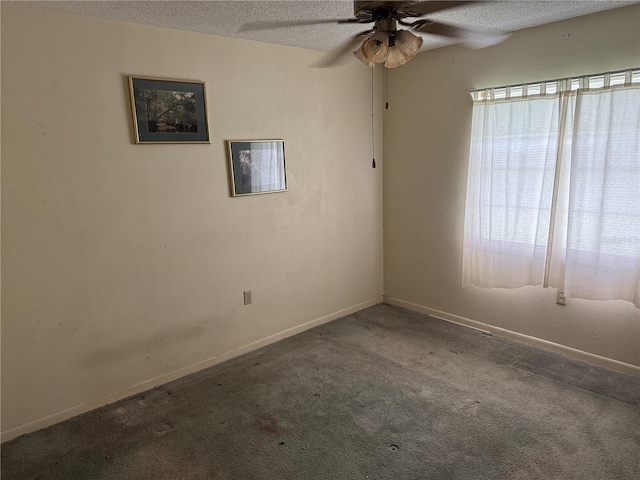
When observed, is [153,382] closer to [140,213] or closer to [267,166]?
[140,213]

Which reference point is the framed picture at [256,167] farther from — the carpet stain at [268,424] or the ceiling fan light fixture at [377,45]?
the carpet stain at [268,424]

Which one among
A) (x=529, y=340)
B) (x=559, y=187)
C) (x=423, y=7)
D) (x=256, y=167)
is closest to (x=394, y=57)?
(x=423, y=7)

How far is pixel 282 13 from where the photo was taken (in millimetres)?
2332

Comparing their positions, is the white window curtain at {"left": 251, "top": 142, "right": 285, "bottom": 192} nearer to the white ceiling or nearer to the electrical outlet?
the white ceiling

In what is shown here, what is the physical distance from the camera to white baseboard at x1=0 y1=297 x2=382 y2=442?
7.86ft

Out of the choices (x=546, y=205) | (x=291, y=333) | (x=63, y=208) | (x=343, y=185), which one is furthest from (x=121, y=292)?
(x=546, y=205)

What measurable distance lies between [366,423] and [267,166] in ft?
6.30

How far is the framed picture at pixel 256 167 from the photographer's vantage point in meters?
3.02

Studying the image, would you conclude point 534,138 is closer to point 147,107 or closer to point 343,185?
point 343,185

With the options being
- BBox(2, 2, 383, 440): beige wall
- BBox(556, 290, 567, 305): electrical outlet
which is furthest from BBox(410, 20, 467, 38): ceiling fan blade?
BBox(556, 290, 567, 305): electrical outlet

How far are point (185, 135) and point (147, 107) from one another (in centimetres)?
28

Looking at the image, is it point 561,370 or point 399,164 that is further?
point 399,164

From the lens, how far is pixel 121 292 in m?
2.64

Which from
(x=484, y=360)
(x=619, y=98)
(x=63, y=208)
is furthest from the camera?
(x=484, y=360)
